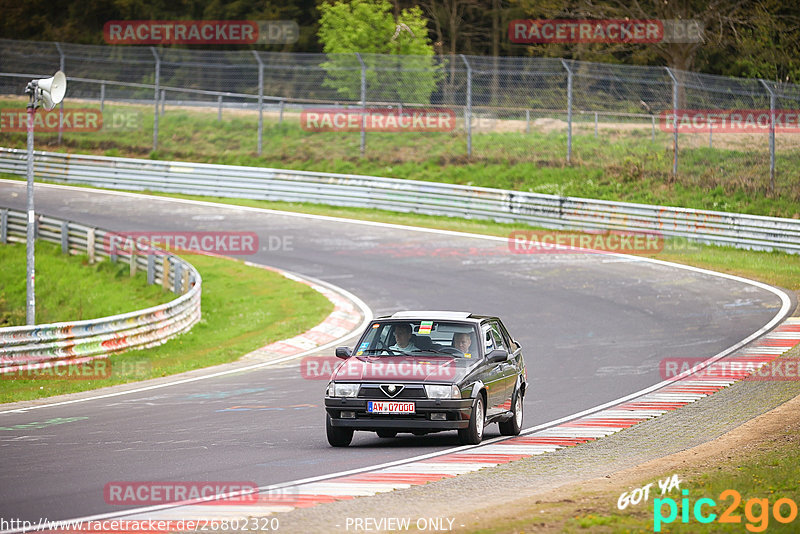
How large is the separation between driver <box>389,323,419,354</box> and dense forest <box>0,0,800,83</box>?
89.1 feet

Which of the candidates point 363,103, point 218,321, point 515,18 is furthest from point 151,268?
point 515,18

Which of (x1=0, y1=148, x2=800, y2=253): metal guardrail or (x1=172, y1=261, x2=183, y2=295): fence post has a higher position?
(x1=0, y1=148, x2=800, y2=253): metal guardrail

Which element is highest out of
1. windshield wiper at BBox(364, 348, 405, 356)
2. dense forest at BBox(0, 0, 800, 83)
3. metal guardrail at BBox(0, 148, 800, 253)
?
dense forest at BBox(0, 0, 800, 83)

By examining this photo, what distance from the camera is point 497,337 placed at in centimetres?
1305

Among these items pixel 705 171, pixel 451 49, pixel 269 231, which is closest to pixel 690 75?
pixel 705 171

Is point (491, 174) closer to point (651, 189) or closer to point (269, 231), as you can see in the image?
point (651, 189)

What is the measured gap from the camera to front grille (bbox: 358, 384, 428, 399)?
11.1m

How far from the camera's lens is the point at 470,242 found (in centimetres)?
2994

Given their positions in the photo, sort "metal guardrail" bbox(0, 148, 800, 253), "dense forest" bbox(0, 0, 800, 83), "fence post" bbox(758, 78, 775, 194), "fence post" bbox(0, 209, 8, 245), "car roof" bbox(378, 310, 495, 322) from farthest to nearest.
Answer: "dense forest" bbox(0, 0, 800, 83) → "fence post" bbox(0, 209, 8, 245) → "fence post" bbox(758, 78, 775, 194) → "metal guardrail" bbox(0, 148, 800, 253) → "car roof" bbox(378, 310, 495, 322)

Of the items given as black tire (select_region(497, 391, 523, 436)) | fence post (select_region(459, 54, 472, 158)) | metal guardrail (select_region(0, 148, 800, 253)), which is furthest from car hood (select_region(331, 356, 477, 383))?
fence post (select_region(459, 54, 472, 158))

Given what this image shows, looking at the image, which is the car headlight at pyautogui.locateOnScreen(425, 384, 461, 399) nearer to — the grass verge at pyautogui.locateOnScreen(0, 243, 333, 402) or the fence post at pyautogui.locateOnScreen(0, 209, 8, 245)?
the grass verge at pyautogui.locateOnScreen(0, 243, 333, 402)

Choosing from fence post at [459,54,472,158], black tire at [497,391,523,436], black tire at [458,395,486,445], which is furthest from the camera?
fence post at [459,54,472,158]

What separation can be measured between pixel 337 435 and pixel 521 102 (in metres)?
25.4

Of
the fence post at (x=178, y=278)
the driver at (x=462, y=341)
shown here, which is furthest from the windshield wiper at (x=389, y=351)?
the fence post at (x=178, y=278)
